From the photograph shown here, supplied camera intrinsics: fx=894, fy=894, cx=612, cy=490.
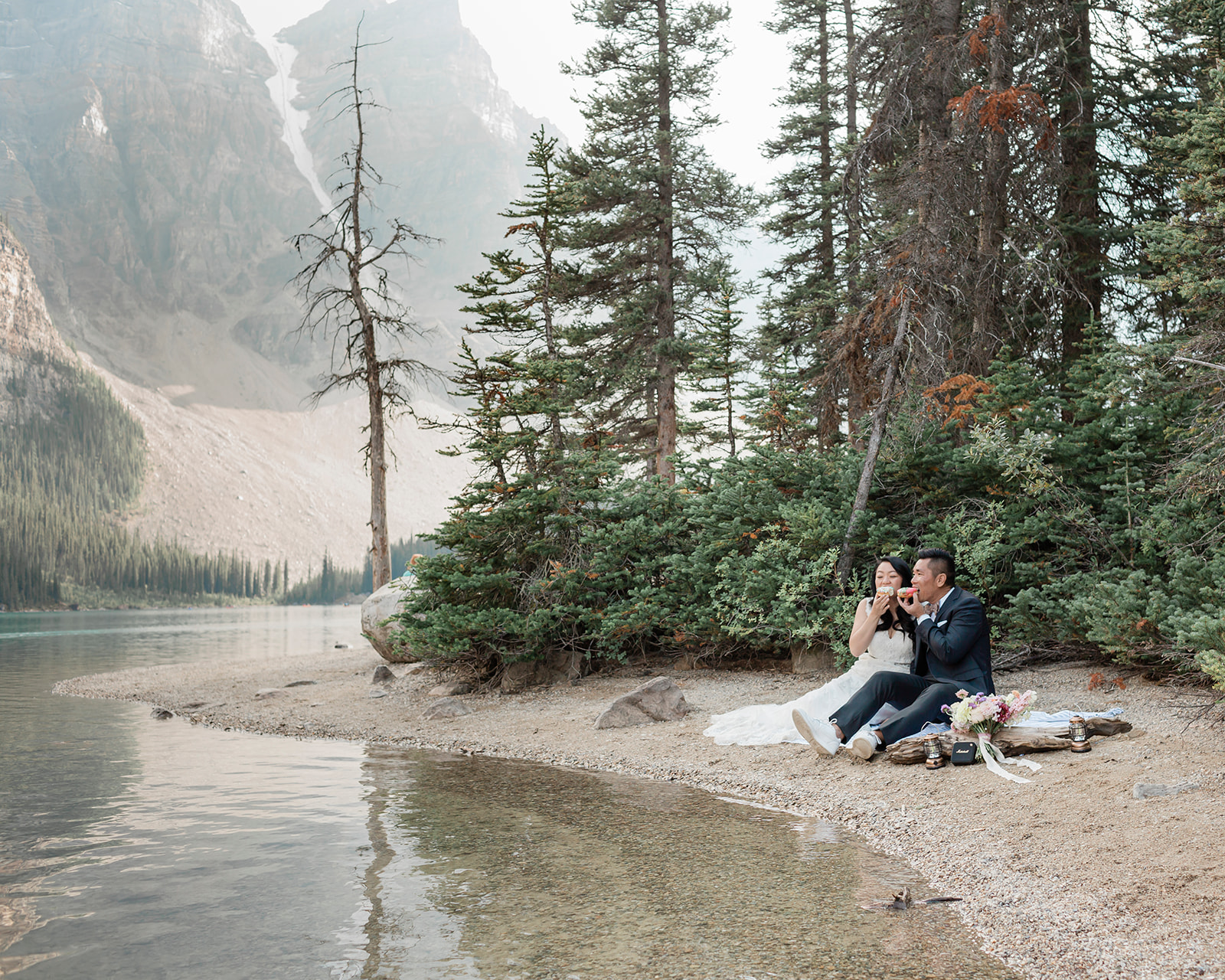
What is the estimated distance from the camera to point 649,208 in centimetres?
1989

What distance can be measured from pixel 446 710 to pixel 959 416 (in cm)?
750

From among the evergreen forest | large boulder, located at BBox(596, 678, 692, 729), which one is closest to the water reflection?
large boulder, located at BBox(596, 678, 692, 729)

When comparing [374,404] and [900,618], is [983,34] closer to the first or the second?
[900,618]

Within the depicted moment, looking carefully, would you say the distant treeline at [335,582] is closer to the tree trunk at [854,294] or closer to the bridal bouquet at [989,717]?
the tree trunk at [854,294]

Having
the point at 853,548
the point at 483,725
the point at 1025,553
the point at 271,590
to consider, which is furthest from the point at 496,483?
the point at 271,590

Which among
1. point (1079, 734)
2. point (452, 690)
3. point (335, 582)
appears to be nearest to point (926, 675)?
point (1079, 734)

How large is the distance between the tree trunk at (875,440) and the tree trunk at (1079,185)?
389cm

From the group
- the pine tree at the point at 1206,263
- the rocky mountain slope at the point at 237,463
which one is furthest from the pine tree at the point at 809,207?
the rocky mountain slope at the point at 237,463

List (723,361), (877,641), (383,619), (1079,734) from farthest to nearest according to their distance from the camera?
1. (723,361)
2. (383,619)
3. (877,641)
4. (1079,734)

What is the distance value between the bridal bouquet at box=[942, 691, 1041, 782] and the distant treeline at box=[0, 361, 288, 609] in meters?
105

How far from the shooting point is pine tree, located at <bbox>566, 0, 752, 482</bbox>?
20109 millimetres

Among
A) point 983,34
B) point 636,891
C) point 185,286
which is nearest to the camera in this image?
point 636,891

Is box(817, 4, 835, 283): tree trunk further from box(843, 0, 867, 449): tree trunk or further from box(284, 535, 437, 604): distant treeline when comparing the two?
box(284, 535, 437, 604): distant treeline

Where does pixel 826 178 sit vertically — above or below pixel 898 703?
above
